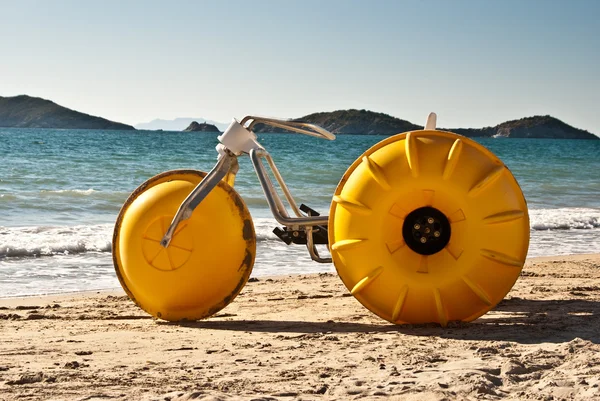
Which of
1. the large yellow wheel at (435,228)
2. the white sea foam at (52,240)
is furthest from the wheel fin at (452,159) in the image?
the white sea foam at (52,240)

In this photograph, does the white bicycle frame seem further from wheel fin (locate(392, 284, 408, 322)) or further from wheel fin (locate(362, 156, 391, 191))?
wheel fin (locate(392, 284, 408, 322))

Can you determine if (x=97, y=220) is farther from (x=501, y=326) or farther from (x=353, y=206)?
(x=501, y=326)

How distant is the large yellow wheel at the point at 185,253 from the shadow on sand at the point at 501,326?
0.20m

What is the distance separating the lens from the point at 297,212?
17.7 feet

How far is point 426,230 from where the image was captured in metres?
4.68

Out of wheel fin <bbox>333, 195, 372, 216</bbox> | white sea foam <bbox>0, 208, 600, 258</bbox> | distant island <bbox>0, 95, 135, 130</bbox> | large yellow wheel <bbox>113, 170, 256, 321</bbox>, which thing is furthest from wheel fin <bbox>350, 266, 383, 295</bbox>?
distant island <bbox>0, 95, 135, 130</bbox>

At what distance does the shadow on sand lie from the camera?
4656 millimetres

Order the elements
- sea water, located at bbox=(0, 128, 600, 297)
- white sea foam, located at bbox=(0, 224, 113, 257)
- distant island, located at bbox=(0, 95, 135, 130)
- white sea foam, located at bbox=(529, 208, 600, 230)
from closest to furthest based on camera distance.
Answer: sea water, located at bbox=(0, 128, 600, 297)
white sea foam, located at bbox=(0, 224, 113, 257)
white sea foam, located at bbox=(529, 208, 600, 230)
distant island, located at bbox=(0, 95, 135, 130)

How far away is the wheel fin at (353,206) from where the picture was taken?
470cm

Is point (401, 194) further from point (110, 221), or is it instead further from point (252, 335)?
point (110, 221)

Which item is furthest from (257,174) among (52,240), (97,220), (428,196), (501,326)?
(97,220)

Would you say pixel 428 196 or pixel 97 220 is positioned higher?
pixel 428 196

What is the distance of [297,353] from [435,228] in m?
1.13

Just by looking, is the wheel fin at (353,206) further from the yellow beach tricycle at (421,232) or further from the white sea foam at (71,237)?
the white sea foam at (71,237)
